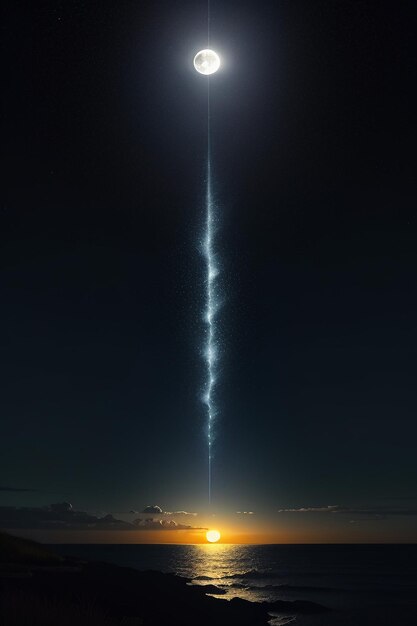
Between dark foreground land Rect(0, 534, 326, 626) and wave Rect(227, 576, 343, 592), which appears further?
wave Rect(227, 576, 343, 592)

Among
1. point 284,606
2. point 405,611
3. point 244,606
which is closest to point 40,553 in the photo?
point 244,606

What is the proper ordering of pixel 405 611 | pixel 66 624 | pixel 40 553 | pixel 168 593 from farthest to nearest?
pixel 405 611, pixel 168 593, pixel 40 553, pixel 66 624

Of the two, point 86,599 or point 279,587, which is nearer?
point 86,599

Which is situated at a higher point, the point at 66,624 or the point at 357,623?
the point at 66,624

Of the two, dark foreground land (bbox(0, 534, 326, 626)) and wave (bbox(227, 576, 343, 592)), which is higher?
dark foreground land (bbox(0, 534, 326, 626))

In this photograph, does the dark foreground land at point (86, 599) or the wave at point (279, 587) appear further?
the wave at point (279, 587)

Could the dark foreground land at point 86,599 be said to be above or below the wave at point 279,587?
above

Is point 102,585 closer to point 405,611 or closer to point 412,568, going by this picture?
point 405,611

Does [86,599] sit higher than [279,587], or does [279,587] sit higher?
[86,599]
